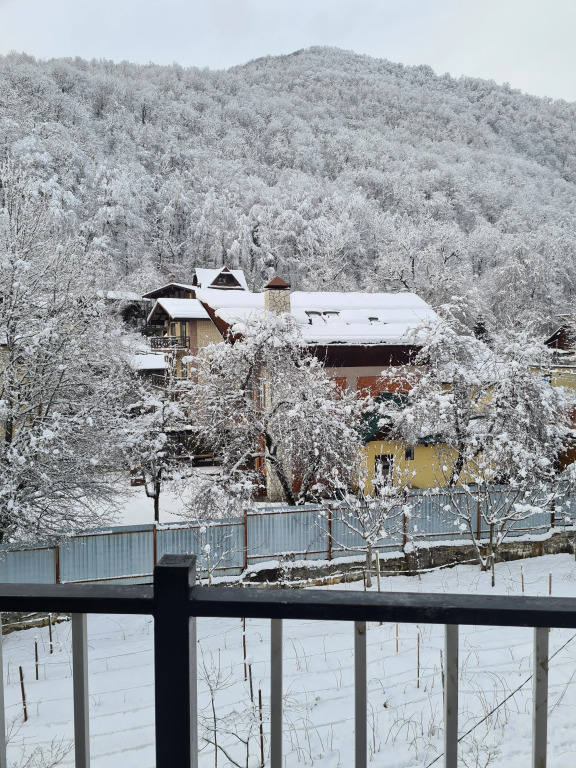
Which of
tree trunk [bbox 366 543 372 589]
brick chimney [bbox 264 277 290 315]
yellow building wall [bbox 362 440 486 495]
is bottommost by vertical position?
tree trunk [bbox 366 543 372 589]

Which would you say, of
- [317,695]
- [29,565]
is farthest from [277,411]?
[317,695]

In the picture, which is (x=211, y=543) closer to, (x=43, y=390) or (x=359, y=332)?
(x=43, y=390)

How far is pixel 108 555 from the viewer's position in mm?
14523

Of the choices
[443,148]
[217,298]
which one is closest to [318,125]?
[443,148]

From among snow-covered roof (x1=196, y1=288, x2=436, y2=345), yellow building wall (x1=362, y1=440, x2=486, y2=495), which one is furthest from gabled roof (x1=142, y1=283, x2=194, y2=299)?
yellow building wall (x1=362, y1=440, x2=486, y2=495)

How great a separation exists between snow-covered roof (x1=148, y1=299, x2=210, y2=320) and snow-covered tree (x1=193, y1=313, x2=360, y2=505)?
45.5 ft

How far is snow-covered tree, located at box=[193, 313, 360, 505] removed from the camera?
17.7 metres

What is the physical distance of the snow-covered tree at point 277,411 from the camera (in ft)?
58.0

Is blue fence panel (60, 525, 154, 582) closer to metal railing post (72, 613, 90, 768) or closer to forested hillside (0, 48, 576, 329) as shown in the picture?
metal railing post (72, 613, 90, 768)

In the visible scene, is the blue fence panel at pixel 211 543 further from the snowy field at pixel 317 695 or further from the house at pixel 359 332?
the house at pixel 359 332

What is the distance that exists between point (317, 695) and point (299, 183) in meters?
69.1

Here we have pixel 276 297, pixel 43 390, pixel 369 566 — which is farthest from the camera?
pixel 276 297

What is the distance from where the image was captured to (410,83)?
146 m

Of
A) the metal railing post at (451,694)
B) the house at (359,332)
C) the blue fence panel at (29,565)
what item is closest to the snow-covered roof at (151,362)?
the house at (359,332)
